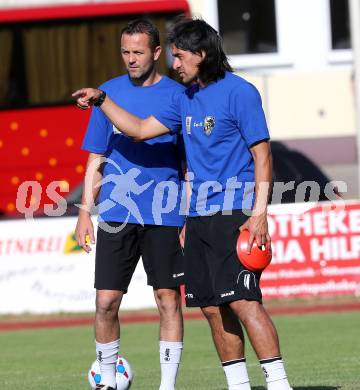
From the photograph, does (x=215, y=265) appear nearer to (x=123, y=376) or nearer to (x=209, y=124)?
(x=209, y=124)

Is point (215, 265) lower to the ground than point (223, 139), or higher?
lower

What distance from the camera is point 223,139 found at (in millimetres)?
7207

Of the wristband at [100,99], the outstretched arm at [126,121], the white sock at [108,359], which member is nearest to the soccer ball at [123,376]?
the white sock at [108,359]

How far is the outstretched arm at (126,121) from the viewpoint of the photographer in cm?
742

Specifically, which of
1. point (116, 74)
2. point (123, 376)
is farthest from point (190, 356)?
point (116, 74)

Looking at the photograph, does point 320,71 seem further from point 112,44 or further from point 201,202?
point 201,202

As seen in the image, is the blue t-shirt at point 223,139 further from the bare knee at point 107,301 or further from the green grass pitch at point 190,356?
the green grass pitch at point 190,356

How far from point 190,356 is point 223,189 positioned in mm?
4079

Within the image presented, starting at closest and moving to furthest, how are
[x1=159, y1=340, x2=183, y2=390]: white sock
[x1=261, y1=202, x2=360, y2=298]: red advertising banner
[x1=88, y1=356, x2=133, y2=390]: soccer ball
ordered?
[x1=159, y1=340, x2=183, y2=390]: white sock
[x1=88, y1=356, x2=133, y2=390]: soccer ball
[x1=261, y1=202, x2=360, y2=298]: red advertising banner

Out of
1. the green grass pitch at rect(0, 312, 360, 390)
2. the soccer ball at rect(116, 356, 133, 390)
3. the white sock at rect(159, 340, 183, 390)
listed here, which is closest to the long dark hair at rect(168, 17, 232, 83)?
the white sock at rect(159, 340, 183, 390)

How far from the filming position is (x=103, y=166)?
8.30m

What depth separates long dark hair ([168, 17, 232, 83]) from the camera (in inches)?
284

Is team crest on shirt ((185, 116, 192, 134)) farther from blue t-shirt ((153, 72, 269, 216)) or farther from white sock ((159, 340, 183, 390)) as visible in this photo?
white sock ((159, 340, 183, 390))

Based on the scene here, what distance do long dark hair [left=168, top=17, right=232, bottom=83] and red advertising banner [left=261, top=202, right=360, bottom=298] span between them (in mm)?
8141
